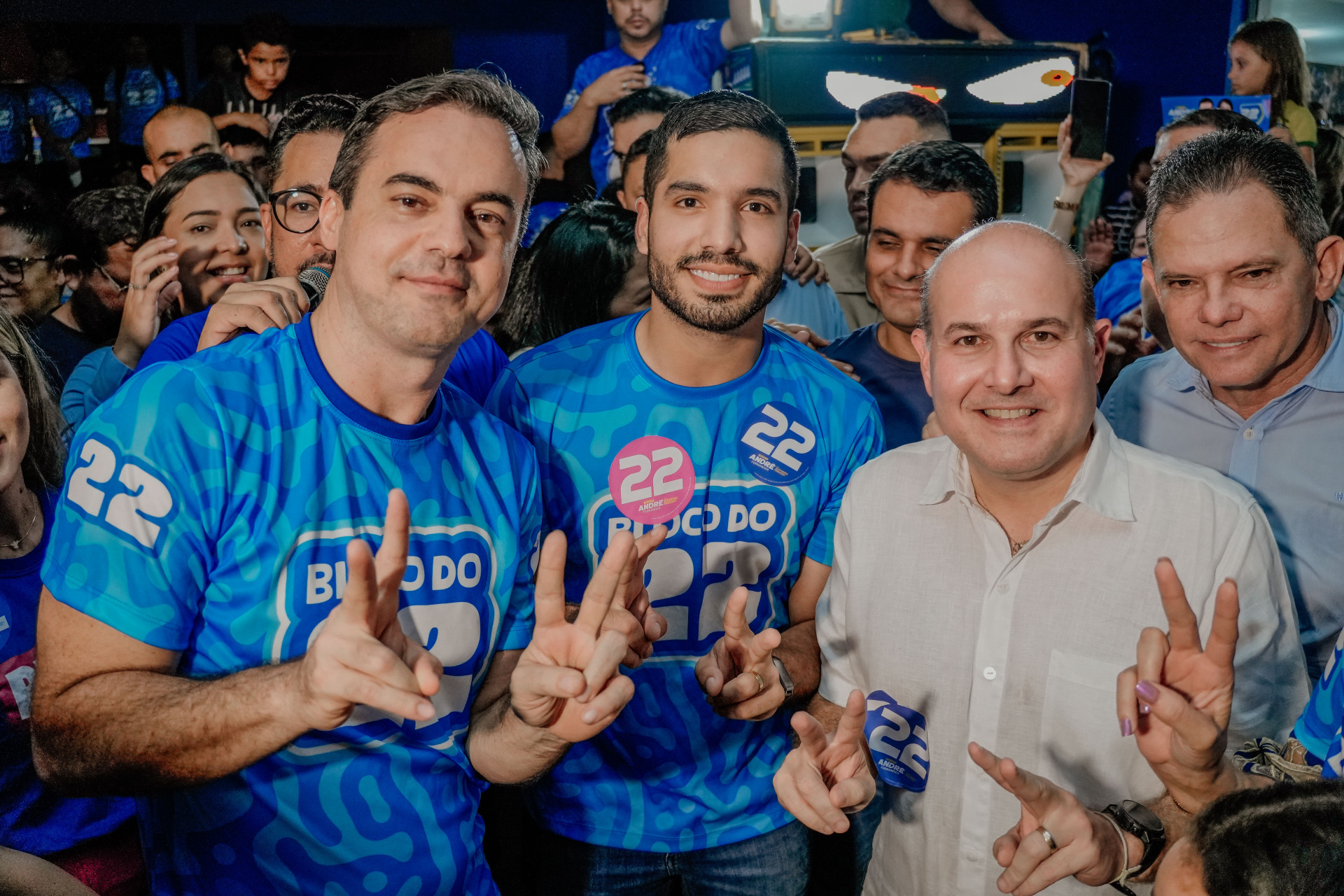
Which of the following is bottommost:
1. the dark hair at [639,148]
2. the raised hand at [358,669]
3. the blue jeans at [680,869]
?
the blue jeans at [680,869]

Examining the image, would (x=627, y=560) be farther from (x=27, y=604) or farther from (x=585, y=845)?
(x=27, y=604)

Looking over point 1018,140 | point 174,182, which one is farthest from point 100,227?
point 1018,140

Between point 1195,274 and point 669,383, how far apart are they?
107 centimetres

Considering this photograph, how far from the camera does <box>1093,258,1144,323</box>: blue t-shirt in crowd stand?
3654 millimetres

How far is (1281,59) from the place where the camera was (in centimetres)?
455

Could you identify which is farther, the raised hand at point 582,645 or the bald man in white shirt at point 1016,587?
the bald man in white shirt at point 1016,587

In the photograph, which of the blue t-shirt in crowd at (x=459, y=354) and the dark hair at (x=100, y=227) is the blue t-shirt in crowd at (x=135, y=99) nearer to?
the dark hair at (x=100, y=227)

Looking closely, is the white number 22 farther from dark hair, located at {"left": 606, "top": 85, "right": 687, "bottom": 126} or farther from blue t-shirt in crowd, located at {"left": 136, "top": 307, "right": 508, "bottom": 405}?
dark hair, located at {"left": 606, "top": 85, "right": 687, "bottom": 126}

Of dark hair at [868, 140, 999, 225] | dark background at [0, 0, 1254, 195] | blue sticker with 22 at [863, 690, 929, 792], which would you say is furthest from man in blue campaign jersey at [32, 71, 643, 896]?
dark background at [0, 0, 1254, 195]

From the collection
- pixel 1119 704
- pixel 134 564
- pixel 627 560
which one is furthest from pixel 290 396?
pixel 1119 704

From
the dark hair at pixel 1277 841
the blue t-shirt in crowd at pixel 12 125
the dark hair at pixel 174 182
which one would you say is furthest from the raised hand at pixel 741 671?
the blue t-shirt in crowd at pixel 12 125

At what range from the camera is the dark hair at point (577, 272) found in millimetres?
2645

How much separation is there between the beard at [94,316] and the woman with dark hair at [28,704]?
1265 mm

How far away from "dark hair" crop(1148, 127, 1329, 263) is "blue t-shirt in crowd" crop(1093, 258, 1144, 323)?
5.02 ft
